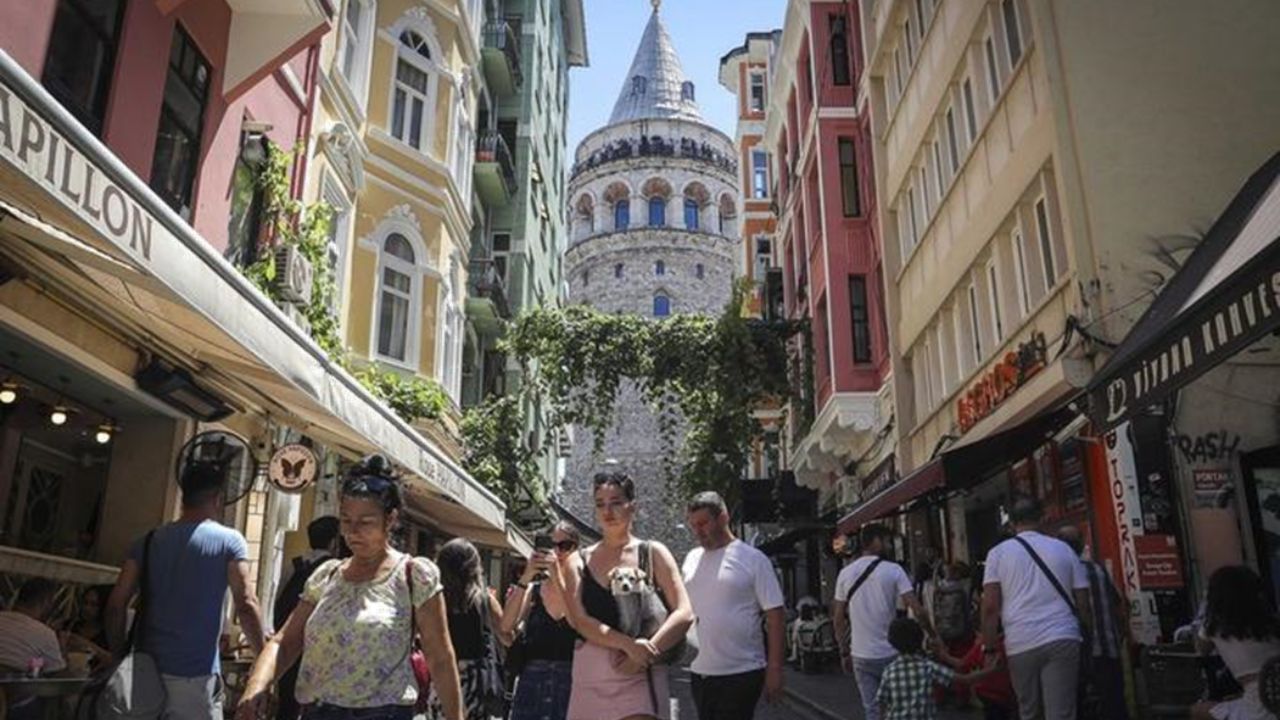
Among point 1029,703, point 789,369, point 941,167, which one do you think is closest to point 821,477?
point 789,369

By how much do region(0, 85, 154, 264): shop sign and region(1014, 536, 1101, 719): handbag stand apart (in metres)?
5.26

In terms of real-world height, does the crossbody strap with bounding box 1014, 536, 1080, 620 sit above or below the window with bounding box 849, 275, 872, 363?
below

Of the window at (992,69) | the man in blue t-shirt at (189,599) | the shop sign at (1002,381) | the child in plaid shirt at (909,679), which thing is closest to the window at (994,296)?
the shop sign at (1002,381)

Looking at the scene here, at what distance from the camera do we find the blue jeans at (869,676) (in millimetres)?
7184

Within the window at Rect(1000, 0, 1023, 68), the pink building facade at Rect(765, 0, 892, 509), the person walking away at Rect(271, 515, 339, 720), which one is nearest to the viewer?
the person walking away at Rect(271, 515, 339, 720)

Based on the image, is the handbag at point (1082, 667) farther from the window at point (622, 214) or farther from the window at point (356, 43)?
the window at point (622, 214)

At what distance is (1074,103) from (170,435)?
9.54m

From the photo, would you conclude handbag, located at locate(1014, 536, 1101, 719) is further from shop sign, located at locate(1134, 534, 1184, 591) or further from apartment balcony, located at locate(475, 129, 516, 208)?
apartment balcony, located at locate(475, 129, 516, 208)

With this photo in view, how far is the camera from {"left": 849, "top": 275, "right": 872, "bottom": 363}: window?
787 inches

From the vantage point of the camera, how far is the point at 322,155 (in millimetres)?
13453

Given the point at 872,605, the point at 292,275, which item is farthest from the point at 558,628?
the point at 292,275

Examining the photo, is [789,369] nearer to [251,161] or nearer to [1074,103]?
[1074,103]

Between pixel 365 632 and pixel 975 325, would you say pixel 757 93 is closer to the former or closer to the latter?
pixel 975 325

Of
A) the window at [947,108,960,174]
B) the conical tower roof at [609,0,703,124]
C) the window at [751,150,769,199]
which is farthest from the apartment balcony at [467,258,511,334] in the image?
the conical tower roof at [609,0,703,124]
